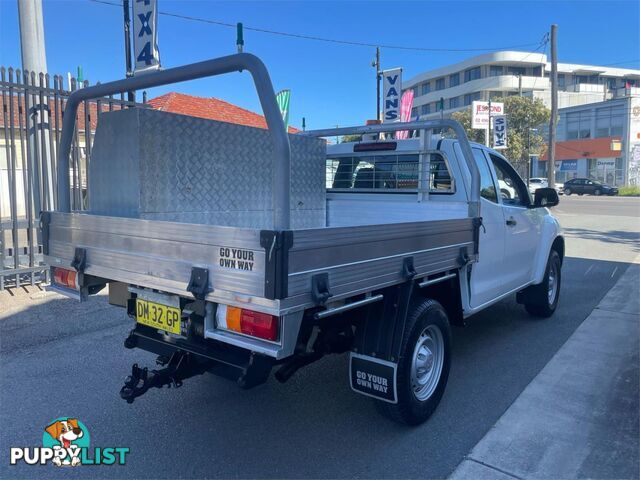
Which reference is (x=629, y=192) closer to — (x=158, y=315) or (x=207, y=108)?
(x=207, y=108)

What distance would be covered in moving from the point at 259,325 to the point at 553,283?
16.8ft

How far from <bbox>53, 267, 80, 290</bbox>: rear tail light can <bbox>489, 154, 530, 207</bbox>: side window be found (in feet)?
12.5

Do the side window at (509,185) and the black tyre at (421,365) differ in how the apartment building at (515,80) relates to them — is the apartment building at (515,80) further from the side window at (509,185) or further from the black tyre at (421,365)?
the black tyre at (421,365)

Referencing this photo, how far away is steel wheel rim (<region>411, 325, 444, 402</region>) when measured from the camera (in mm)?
3545

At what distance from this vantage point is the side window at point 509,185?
512cm

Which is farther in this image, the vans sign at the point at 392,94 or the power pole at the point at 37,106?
the vans sign at the point at 392,94

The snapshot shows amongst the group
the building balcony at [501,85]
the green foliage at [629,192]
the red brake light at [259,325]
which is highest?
the building balcony at [501,85]

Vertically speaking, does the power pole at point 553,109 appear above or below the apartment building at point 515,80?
below

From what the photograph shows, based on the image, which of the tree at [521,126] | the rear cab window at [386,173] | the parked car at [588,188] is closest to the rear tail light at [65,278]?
the rear cab window at [386,173]

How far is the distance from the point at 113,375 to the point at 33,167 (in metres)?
4.07

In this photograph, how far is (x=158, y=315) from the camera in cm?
302

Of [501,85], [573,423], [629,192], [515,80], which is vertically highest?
[515,80]
